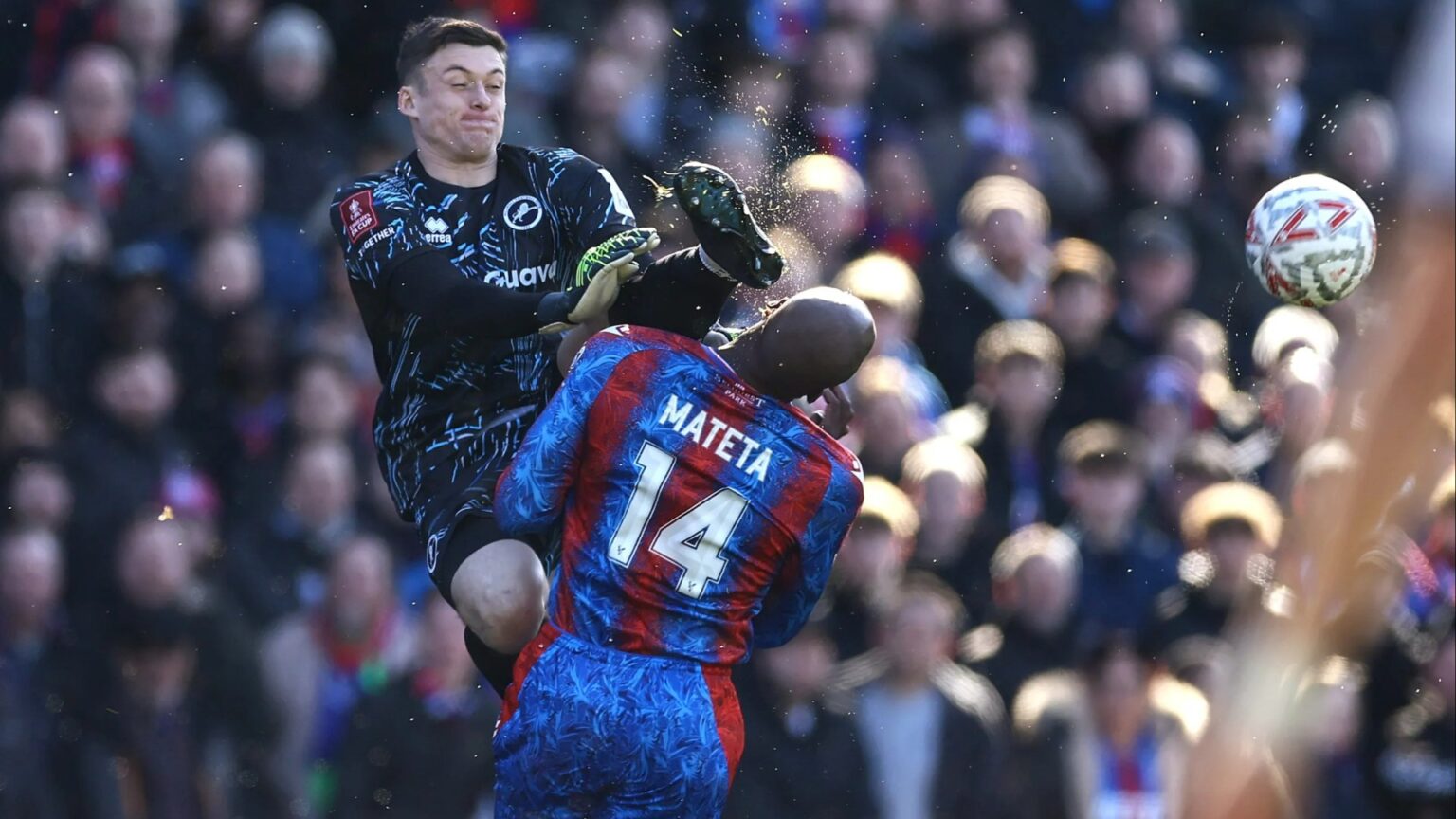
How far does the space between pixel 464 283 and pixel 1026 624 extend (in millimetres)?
4240

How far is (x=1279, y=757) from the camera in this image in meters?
9.61

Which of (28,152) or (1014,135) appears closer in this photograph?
Result: (28,152)

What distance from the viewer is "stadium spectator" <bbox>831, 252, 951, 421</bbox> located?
33.2ft

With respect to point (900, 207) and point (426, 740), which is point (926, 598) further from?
point (900, 207)

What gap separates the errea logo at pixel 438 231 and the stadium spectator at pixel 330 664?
3.29 m

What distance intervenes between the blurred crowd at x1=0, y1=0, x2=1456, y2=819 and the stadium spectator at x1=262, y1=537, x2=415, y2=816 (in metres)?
0.02

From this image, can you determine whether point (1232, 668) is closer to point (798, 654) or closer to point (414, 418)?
point (798, 654)

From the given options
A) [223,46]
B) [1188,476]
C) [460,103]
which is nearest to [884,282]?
[1188,476]

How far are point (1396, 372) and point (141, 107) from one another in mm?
6021

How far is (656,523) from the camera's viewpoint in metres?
5.70

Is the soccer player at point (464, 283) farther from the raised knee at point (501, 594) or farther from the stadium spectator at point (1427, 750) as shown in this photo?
the stadium spectator at point (1427, 750)

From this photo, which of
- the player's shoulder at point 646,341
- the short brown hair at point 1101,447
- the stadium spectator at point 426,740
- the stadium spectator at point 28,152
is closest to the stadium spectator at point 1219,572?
the short brown hair at point 1101,447

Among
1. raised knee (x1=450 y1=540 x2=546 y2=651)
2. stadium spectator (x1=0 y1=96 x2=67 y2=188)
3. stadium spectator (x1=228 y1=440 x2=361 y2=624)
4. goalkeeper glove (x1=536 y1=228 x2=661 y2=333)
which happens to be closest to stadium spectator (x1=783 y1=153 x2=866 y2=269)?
stadium spectator (x1=228 y1=440 x2=361 y2=624)

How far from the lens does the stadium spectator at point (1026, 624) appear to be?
9508 mm
